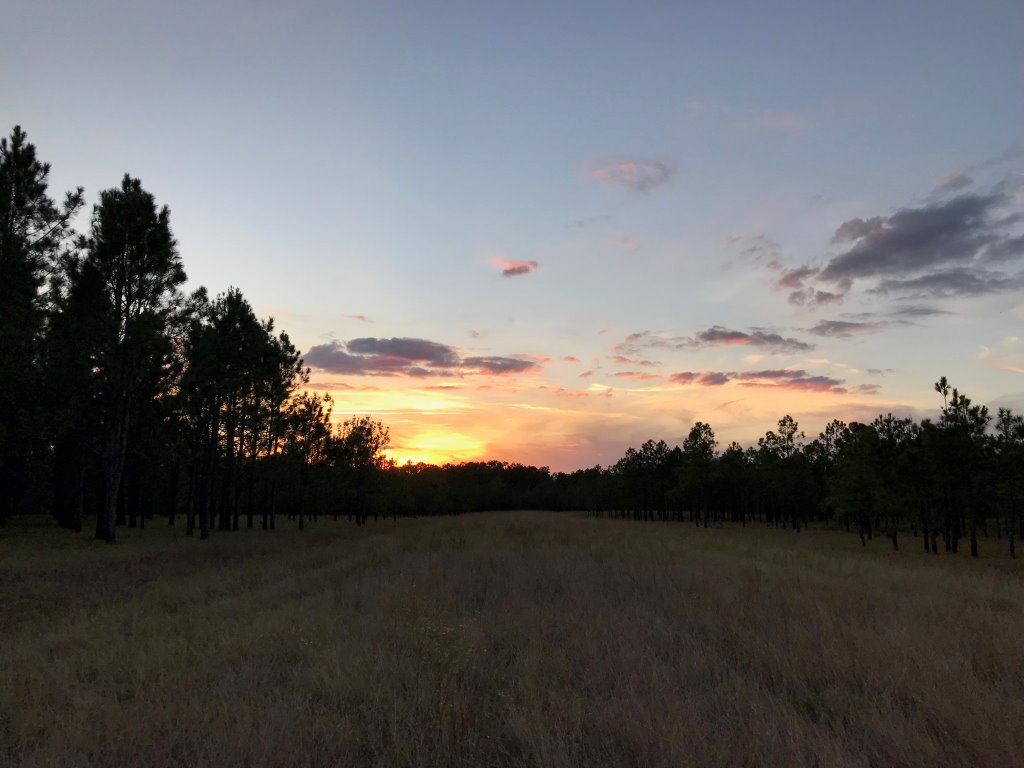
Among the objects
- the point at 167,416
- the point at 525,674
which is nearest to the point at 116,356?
the point at 167,416

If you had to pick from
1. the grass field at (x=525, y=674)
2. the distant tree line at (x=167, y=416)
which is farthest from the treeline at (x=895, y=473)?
the grass field at (x=525, y=674)

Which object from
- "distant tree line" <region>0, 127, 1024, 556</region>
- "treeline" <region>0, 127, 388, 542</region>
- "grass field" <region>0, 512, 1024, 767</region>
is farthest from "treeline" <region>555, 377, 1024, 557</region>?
"treeline" <region>0, 127, 388, 542</region>

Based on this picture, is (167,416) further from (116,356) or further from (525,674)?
(525,674)

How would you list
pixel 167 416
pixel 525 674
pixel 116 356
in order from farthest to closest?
pixel 167 416 < pixel 116 356 < pixel 525 674

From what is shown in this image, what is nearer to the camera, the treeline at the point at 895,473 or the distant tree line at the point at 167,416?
the distant tree line at the point at 167,416

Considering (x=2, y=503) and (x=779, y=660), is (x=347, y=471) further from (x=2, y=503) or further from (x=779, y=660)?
(x=779, y=660)

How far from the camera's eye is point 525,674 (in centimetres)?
690

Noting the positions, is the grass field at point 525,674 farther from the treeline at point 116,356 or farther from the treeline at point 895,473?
the treeline at point 895,473

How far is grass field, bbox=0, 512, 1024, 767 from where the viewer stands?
5.01 meters

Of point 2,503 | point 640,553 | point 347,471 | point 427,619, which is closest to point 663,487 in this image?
point 347,471

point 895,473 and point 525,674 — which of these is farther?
point 895,473

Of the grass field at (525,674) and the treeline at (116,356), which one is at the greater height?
the treeline at (116,356)

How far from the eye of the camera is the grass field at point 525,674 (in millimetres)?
5012

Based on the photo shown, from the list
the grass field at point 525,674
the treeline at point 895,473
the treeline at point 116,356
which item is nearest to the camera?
the grass field at point 525,674
